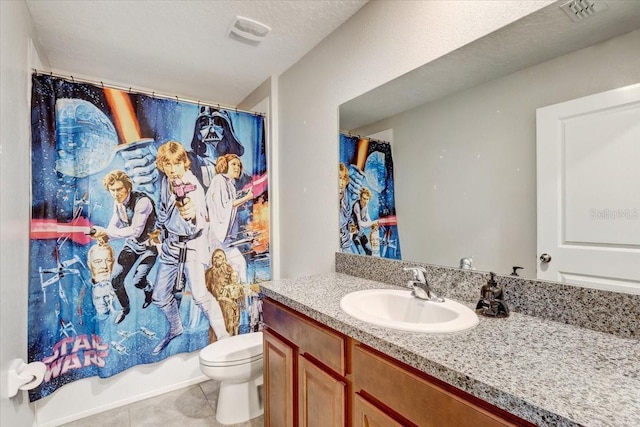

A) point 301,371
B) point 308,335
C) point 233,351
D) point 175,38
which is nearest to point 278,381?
point 301,371

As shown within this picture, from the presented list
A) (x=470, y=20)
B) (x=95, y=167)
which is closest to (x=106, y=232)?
(x=95, y=167)

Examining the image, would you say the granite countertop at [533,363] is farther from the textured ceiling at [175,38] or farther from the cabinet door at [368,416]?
the textured ceiling at [175,38]

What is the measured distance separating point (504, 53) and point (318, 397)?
1466 millimetres

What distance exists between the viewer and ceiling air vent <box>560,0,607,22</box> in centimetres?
91

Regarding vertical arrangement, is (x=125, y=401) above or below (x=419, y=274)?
below

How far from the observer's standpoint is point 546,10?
990 mm

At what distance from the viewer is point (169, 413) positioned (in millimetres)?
1896

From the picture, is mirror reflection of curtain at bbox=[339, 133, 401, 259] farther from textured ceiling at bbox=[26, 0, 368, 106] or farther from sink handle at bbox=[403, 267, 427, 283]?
textured ceiling at bbox=[26, 0, 368, 106]

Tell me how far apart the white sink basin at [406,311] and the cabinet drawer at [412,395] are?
120mm

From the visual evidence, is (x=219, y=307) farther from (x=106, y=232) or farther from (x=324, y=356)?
(x=324, y=356)

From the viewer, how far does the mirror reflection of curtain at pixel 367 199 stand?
160cm

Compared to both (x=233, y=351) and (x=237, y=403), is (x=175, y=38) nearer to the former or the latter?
(x=233, y=351)

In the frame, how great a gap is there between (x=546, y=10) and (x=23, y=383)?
2.33 meters

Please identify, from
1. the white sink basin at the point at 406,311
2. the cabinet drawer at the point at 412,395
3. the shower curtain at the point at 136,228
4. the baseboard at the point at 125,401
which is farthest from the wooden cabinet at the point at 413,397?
the baseboard at the point at 125,401
